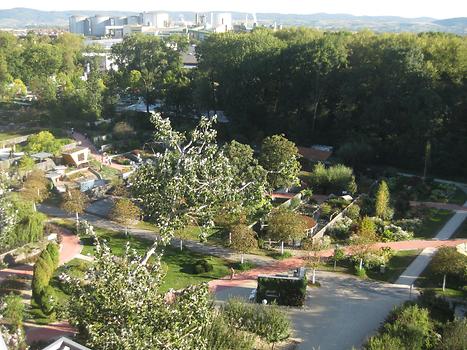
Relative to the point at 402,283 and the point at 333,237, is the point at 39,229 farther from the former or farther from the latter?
the point at 402,283

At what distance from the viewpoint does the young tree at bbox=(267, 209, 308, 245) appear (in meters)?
20.1

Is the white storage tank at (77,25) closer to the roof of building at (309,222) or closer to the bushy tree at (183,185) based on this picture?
the roof of building at (309,222)

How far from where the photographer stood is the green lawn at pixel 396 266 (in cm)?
1898

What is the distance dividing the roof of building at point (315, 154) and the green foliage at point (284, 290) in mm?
16848

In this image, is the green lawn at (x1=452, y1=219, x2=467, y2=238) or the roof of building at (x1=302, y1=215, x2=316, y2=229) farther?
the green lawn at (x1=452, y1=219, x2=467, y2=238)

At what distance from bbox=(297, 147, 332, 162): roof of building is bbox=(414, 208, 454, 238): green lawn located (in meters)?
8.98

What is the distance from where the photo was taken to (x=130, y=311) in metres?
7.47

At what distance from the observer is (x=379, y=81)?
112 feet

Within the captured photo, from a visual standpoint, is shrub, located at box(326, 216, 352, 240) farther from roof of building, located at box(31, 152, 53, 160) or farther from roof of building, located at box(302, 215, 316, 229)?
roof of building, located at box(31, 152, 53, 160)

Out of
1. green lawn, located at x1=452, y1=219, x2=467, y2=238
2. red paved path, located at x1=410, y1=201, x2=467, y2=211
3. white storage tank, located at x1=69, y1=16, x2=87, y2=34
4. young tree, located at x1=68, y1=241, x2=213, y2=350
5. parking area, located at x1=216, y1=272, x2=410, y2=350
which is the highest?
white storage tank, located at x1=69, y1=16, x2=87, y2=34

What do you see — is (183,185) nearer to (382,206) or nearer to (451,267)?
(451,267)

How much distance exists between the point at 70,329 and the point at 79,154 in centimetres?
1799

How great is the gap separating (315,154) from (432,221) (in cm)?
1053

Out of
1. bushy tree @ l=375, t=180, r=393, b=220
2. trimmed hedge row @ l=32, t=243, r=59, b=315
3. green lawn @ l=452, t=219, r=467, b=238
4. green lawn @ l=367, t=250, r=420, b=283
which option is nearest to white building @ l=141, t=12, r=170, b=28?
bushy tree @ l=375, t=180, r=393, b=220
